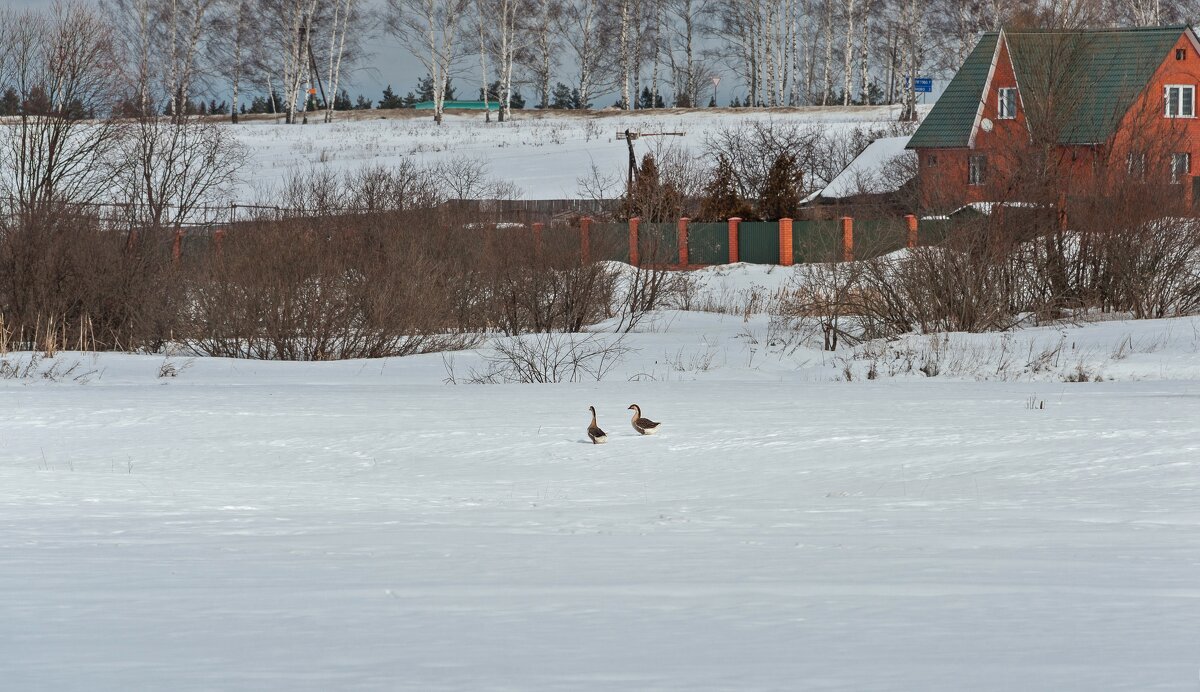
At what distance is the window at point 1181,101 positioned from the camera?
46281 millimetres

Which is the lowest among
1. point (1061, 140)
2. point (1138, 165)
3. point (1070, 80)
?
point (1138, 165)

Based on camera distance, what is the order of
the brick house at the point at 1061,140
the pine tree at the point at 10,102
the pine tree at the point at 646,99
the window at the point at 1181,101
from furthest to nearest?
1. the pine tree at the point at 646,99
2. the window at the point at 1181,101
3. the pine tree at the point at 10,102
4. the brick house at the point at 1061,140

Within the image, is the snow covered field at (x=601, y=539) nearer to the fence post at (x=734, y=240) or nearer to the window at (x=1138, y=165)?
the window at (x=1138, y=165)

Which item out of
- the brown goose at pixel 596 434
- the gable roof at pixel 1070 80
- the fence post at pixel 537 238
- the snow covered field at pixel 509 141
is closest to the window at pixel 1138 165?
the gable roof at pixel 1070 80

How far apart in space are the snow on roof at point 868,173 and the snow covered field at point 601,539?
34.3 meters

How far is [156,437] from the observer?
11.8 metres

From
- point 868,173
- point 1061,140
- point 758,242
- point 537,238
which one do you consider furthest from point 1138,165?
point 868,173

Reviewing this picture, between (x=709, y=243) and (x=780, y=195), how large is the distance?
5.43 m

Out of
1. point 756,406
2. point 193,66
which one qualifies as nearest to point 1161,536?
point 756,406

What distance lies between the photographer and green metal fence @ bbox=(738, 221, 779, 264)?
127 feet

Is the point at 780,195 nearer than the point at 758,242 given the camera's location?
No

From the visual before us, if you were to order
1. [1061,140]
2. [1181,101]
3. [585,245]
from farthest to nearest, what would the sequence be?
1. [1181,101]
2. [585,245]
3. [1061,140]

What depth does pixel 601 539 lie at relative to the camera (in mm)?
6852

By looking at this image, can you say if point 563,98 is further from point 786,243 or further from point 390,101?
point 786,243
